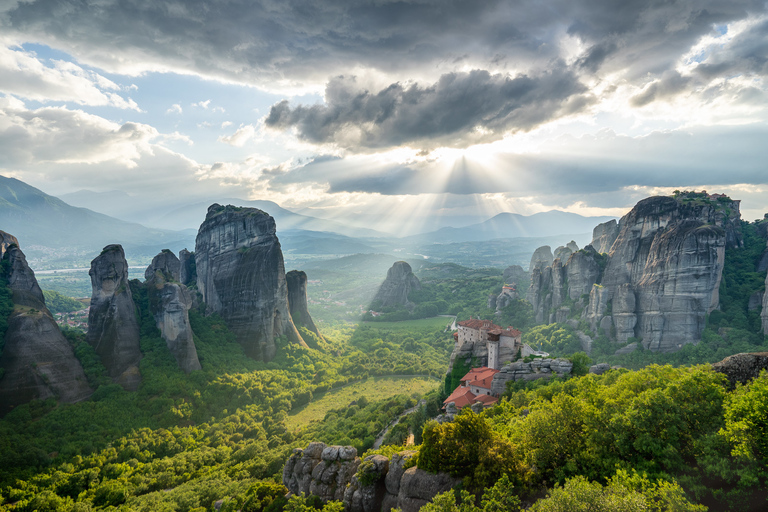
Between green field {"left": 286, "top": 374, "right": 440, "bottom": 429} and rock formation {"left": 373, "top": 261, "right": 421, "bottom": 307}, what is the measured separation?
6698 centimetres

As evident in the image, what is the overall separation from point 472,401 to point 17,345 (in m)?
53.0

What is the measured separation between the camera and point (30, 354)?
38.8 meters

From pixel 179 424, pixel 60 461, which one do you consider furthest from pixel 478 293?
pixel 60 461

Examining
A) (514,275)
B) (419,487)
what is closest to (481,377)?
(419,487)

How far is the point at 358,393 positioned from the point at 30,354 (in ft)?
157

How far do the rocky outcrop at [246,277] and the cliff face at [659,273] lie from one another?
65.9 meters

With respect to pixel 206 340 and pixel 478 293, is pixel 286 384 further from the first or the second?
pixel 478 293

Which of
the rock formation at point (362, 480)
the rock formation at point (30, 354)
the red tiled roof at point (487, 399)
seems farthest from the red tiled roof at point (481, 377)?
the rock formation at point (30, 354)

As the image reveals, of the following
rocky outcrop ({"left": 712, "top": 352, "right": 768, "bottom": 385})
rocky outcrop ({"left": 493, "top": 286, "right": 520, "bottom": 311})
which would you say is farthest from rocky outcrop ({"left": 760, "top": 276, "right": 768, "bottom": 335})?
rocky outcrop ({"left": 493, "top": 286, "right": 520, "bottom": 311})

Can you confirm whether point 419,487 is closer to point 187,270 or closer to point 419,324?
point 187,270

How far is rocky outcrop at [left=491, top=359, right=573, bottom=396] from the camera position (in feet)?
131

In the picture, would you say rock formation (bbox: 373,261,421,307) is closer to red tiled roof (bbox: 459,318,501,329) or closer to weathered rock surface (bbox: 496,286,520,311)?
weathered rock surface (bbox: 496,286,520,311)

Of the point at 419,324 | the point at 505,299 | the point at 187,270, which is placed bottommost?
the point at 419,324

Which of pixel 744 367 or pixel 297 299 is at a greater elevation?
pixel 744 367
